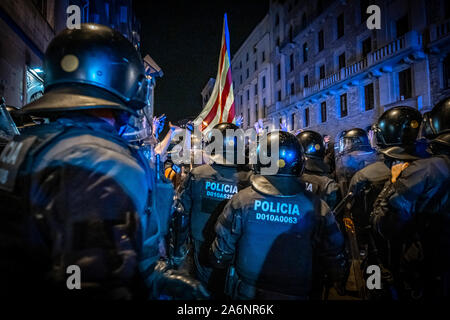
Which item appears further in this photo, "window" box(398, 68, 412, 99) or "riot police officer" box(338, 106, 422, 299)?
"window" box(398, 68, 412, 99)

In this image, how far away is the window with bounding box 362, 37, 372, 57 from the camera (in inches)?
773

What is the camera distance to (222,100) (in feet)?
24.9

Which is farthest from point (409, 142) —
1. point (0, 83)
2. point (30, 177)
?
point (0, 83)

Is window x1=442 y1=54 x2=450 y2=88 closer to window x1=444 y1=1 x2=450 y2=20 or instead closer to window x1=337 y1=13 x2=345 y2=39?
window x1=444 y1=1 x2=450 y2=20

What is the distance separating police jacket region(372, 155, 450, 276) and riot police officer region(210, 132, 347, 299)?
3.68 ft

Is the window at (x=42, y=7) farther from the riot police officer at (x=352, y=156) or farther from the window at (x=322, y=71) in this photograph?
the window at (x=322, y=71)

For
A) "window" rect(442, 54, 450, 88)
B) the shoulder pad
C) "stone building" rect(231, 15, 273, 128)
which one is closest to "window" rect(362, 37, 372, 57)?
"window" rect(442, 54, 450, 88)

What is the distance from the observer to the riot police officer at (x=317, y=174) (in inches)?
158

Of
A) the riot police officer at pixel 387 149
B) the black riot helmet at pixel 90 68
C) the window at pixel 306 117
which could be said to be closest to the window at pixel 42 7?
the black riot helmet at pixel 90 68

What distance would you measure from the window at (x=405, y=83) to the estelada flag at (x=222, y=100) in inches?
580

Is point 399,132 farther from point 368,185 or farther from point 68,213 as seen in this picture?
point 68,213

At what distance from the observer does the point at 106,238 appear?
1.07 m

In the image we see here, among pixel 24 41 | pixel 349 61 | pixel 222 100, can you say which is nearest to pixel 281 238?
pixel 222 100
